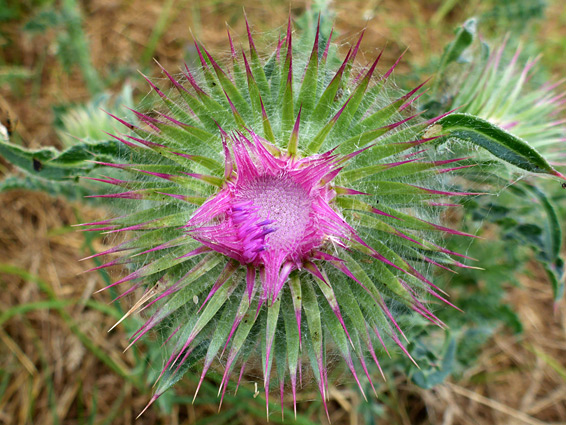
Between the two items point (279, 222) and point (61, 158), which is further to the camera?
point (61, 158)

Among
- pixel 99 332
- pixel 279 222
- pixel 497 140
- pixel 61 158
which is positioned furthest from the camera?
pixel 99 332

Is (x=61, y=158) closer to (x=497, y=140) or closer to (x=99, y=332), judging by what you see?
(x=99, y=332)

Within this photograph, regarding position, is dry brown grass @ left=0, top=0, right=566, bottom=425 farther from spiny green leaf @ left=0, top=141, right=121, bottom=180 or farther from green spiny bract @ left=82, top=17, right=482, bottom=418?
green spiny bract @ left=82, top=17, right=482, bottom=418

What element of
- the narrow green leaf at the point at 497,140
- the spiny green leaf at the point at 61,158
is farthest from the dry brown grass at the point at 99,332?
the narrow green leaf at the point at 497,140

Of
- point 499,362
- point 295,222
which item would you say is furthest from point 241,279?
point 499,362

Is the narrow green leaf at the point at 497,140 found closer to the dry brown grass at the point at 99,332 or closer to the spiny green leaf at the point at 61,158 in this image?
the spiny green leaf at the point at 61,158

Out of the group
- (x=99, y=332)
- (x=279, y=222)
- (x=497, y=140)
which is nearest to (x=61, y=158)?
(x=279, y=222)

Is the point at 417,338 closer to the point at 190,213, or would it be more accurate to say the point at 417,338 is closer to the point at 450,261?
the point at 450,261

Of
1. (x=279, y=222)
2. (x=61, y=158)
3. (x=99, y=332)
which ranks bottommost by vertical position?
(x=99, y=332)

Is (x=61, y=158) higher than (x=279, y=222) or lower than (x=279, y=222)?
lower
